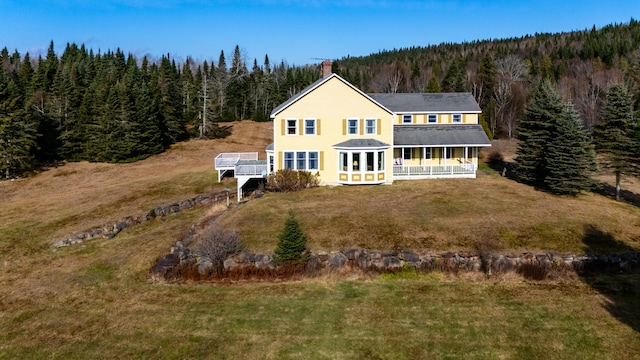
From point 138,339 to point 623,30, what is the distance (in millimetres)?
153393

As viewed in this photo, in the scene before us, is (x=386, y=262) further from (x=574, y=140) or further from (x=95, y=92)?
(x=95, y=92)

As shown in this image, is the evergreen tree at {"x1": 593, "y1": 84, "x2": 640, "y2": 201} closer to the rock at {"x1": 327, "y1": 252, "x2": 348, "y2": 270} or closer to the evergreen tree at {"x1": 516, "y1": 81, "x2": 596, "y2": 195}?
the evergreen tree at {"x1": 516, "y1": 81, "x2": 596, "y2": 195}

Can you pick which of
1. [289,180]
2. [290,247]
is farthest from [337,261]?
[289,180]

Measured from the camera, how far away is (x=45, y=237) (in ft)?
84.4

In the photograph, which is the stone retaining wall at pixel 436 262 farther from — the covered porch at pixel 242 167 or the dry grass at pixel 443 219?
the covered porch at pixel 242 167

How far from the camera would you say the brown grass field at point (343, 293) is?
13.2 m

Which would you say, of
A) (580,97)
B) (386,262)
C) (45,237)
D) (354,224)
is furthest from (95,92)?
(580,97)

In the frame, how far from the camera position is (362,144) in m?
31.9

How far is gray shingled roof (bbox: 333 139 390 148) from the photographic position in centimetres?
3175

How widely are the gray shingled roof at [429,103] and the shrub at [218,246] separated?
23.4 meters

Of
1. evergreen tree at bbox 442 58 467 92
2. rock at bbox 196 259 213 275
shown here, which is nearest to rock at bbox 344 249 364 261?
rock at bbox 196 259 213 275

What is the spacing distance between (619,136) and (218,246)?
29984 mm

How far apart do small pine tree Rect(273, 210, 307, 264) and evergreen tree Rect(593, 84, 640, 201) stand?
83.4 ft

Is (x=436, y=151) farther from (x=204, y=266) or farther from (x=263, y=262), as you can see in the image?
(x=204, y=266)
